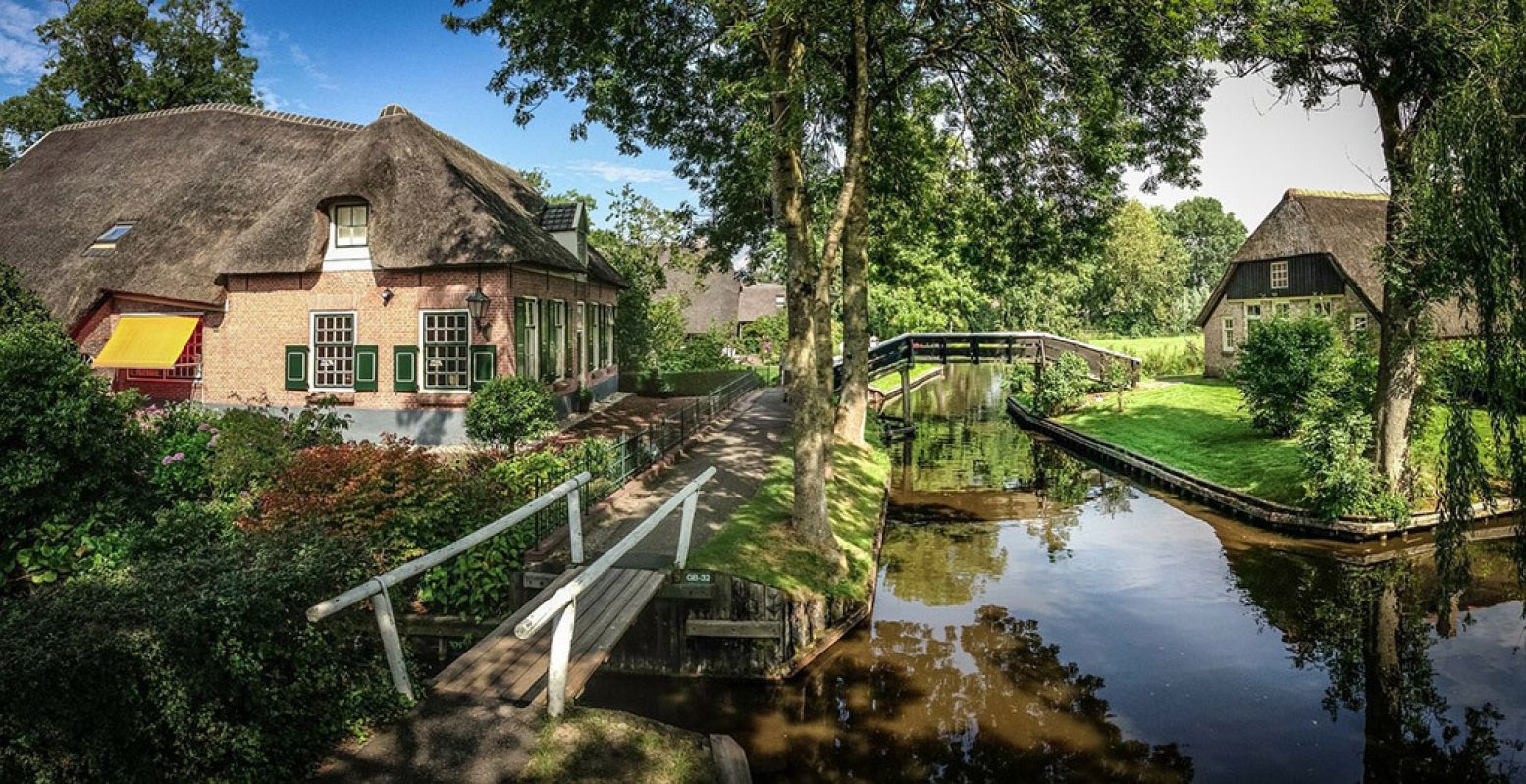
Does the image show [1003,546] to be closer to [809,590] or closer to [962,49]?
[809,590]

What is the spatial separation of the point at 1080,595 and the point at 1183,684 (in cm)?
313

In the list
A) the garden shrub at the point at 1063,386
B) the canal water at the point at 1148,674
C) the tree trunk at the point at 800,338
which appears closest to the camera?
the canal water at the point at 1148,674

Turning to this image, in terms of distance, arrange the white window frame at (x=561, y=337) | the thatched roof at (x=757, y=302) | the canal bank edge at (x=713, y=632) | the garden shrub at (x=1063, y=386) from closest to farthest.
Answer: the canal bank edge at (x=713, y=632) → the white window frame at (x=561, y=337) → the garden shrub at (x=1063, y=386) → the thatched roof at (x=757, y=302)

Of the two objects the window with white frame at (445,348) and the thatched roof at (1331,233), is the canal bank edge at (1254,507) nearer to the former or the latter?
the thatched roof at (1331,233)

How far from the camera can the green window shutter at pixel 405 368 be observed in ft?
60.4

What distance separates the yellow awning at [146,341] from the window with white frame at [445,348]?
238 inches

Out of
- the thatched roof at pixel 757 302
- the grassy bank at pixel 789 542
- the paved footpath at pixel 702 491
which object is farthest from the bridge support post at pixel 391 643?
the thatched roof at pixel 757 302

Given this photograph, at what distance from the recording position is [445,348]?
1845 centimetres

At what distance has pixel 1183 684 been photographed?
936cm

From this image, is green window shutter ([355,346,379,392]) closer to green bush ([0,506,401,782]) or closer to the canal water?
the canal water

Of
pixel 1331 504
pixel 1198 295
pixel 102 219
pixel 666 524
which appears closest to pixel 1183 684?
pixel 666 524

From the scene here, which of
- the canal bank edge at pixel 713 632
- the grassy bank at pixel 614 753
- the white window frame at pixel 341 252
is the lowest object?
the canal bank edge at pixel 713 632

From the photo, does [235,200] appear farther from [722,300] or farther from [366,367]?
[722,300]

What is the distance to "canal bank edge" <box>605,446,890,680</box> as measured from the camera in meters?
9.32
